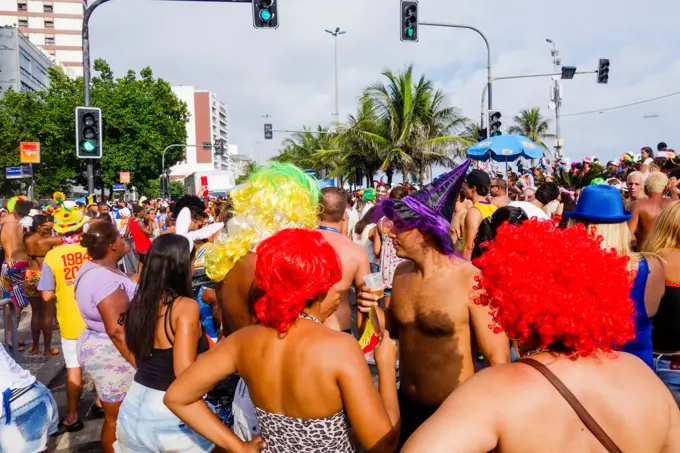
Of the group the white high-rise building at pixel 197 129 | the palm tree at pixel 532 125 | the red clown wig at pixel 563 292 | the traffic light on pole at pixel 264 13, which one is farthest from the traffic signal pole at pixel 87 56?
the white high-rise building at pixel 197 129

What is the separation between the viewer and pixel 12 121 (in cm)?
4369

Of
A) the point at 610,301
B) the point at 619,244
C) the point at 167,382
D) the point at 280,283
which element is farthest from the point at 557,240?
the point at 167,382

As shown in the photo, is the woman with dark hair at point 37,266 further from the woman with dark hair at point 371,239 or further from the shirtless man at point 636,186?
the shirtless man at point 636,186

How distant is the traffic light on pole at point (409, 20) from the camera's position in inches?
531

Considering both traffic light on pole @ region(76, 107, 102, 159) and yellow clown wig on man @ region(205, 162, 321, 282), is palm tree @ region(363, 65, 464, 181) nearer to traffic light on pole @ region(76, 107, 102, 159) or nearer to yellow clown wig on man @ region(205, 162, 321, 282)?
traffic light on pole @ region(76, 107, 102, 159)

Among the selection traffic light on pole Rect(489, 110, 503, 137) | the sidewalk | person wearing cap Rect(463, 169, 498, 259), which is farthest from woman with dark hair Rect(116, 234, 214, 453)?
traffic light on pole Rect(489, 110, 503, 137)

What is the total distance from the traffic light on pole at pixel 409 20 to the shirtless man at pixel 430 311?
11.3m

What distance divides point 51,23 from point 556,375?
108548mm

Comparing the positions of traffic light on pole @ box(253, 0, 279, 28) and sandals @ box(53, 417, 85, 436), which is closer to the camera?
sandals @ box(53, 417, 85, 436)

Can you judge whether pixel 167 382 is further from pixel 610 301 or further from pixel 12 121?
pixel 12 121

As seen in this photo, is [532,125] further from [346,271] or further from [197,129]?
[197,129]

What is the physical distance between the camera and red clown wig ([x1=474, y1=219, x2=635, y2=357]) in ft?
5.48

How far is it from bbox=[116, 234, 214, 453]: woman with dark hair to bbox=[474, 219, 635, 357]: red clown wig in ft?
6.33

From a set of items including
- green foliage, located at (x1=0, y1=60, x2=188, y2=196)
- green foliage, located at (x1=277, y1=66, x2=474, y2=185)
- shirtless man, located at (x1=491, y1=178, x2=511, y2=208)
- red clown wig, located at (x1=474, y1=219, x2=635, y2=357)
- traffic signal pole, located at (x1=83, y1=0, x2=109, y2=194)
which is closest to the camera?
red clown wig, located at (x1=474, y1=219, x2=635, y2=357)
